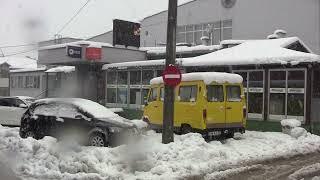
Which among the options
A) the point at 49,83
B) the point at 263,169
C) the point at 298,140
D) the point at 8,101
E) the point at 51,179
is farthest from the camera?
the point at 49,83

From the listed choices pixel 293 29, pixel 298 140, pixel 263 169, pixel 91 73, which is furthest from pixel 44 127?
pixel 293 29

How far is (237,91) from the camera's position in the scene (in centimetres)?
1834

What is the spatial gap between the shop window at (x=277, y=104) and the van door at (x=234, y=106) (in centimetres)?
403

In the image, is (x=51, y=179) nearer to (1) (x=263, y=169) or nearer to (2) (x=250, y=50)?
(1) (x=263, y=169)

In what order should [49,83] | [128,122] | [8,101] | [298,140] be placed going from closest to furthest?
[128,122], [298,140], [8,101], [49,83]

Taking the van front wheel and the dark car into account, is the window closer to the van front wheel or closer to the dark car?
the dark car

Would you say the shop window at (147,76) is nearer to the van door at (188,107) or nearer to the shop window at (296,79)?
the shop window at (296,79)

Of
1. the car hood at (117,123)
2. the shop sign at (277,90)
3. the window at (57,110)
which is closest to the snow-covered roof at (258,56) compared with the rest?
the shop sign at (277,90)

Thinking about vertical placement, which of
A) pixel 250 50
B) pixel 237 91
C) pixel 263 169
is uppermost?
pixel 250 50

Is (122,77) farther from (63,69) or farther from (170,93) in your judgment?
(170,93)

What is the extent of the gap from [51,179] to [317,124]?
1304 cm

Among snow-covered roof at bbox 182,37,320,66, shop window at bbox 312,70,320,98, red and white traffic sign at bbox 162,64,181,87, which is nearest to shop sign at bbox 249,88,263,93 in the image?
snow-covered roof at bbox 182,37,320,66

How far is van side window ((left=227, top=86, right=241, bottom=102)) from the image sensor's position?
1794 cm

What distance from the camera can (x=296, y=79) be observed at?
69.9 feet
